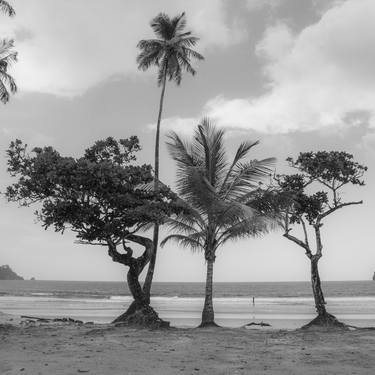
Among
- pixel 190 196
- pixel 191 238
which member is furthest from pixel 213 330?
pixel 190 196

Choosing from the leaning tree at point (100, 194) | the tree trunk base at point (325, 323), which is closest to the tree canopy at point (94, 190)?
the leaning tree at point (100, 194)

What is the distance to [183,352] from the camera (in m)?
11.7

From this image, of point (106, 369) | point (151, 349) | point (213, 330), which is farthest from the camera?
point (213, 330)

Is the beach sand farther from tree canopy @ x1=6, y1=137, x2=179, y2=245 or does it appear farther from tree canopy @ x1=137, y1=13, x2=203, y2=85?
tree canopy @ x1=137, y1=13, x2=203, y2=85

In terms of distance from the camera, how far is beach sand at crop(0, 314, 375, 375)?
30.5 feet

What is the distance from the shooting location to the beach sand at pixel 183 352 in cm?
930

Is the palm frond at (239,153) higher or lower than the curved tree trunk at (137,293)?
higher

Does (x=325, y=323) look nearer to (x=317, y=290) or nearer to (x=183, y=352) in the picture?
(x=317, y=290)

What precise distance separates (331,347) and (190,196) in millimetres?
8350

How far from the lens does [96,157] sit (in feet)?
63.2

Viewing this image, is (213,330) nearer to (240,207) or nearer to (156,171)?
(240,207)

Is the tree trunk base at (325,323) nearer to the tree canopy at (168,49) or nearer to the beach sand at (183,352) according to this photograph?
the beach sand at (183,352)

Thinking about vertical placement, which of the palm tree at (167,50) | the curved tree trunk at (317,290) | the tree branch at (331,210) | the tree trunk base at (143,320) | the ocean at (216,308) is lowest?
the ocean at (216,308)

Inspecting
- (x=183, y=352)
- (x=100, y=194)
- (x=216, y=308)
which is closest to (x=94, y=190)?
(x=100, y=194)
